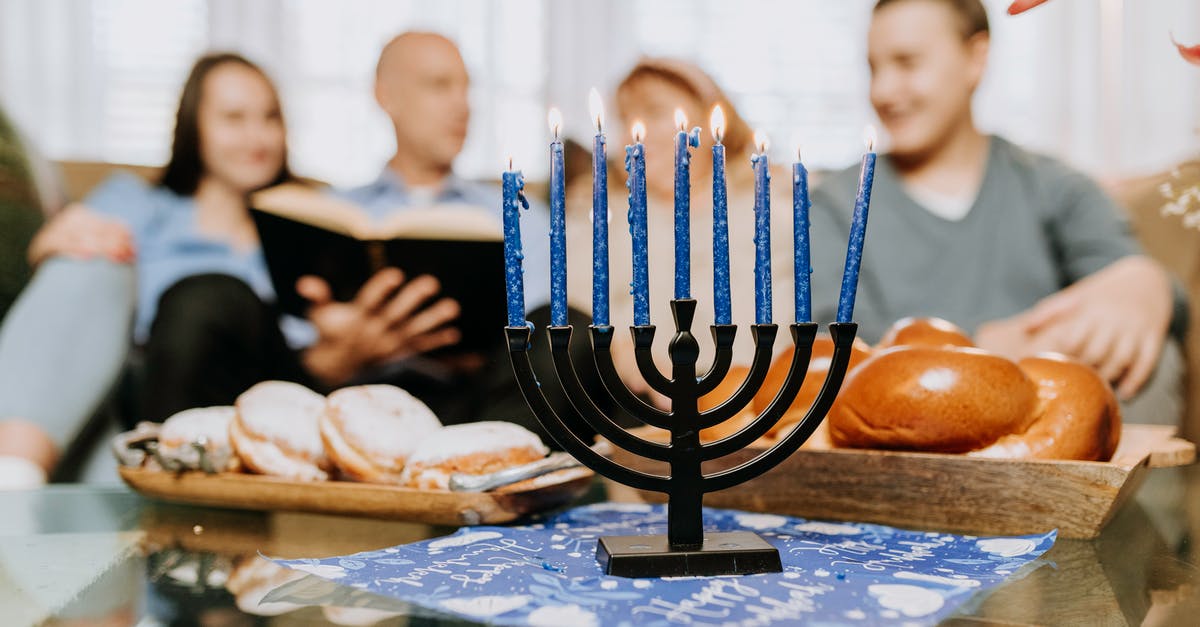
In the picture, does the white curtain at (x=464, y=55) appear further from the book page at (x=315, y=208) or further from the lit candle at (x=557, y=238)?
the lit candle at (x=557, y=238)

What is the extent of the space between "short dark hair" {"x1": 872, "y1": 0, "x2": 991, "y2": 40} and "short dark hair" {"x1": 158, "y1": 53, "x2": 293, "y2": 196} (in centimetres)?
119

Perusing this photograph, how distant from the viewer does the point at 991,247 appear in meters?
1.45

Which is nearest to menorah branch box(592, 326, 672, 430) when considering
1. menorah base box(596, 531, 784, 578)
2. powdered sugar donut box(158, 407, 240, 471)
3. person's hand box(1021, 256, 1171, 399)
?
menorah base box(596, 531, 784, 578)

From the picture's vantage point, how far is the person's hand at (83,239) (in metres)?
1.60

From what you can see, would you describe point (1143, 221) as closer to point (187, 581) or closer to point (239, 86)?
point (187, 581)

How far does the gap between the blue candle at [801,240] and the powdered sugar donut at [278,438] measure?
606 millimetres

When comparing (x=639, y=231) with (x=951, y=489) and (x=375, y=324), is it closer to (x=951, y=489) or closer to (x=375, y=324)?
(x=951, y=489)

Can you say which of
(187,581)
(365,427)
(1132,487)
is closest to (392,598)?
(187,581)

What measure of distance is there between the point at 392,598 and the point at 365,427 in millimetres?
386

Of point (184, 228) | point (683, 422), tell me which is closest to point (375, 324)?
point (184, 228)

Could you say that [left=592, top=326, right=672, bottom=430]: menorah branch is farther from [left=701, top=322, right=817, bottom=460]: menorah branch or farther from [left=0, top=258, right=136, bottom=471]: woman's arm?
[left=0, top=258, right=136, bottom=471]: woman's arm

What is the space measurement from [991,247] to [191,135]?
4.65 feet

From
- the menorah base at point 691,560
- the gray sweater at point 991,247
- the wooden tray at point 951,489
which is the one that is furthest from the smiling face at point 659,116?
the menorah base at point 691,560

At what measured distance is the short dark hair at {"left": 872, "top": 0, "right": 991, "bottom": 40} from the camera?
1461mm
